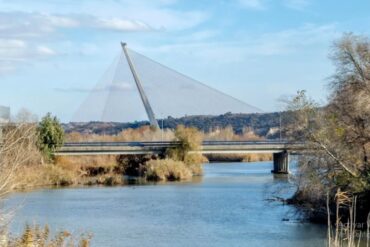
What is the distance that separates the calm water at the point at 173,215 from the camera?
2731 cm

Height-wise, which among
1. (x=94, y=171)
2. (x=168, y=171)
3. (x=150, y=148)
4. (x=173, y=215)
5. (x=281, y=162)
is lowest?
(x=173, y=215)

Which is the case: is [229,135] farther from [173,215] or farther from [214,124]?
[173,215]

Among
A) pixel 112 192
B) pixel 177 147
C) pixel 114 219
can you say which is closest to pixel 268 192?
pixel 112 192

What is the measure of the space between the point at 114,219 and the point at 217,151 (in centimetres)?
3835

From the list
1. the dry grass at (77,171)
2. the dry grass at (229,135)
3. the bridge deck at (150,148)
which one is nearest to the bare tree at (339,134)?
the dry grass at (77,171)

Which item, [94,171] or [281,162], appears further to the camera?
[281,162]

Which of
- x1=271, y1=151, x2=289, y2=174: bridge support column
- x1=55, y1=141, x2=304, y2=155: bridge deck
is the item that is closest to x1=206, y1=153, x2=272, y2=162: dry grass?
x1=271, y1=151, x2=289, y2=174: bridge support column

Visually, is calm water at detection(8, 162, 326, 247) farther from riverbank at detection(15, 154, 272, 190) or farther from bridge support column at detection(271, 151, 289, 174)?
bridge support column at detection(271, 151, 289, 174)

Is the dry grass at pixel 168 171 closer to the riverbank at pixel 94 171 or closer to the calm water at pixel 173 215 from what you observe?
the riverbank at pixel 94 171

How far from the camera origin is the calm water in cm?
2731

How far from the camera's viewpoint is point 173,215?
3556 cm

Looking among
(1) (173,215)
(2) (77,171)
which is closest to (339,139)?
(1) (173,215)

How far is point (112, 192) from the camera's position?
165ft

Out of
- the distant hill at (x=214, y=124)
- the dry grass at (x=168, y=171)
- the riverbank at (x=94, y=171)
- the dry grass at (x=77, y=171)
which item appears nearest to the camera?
the dry grass at (x=77, y=171)
